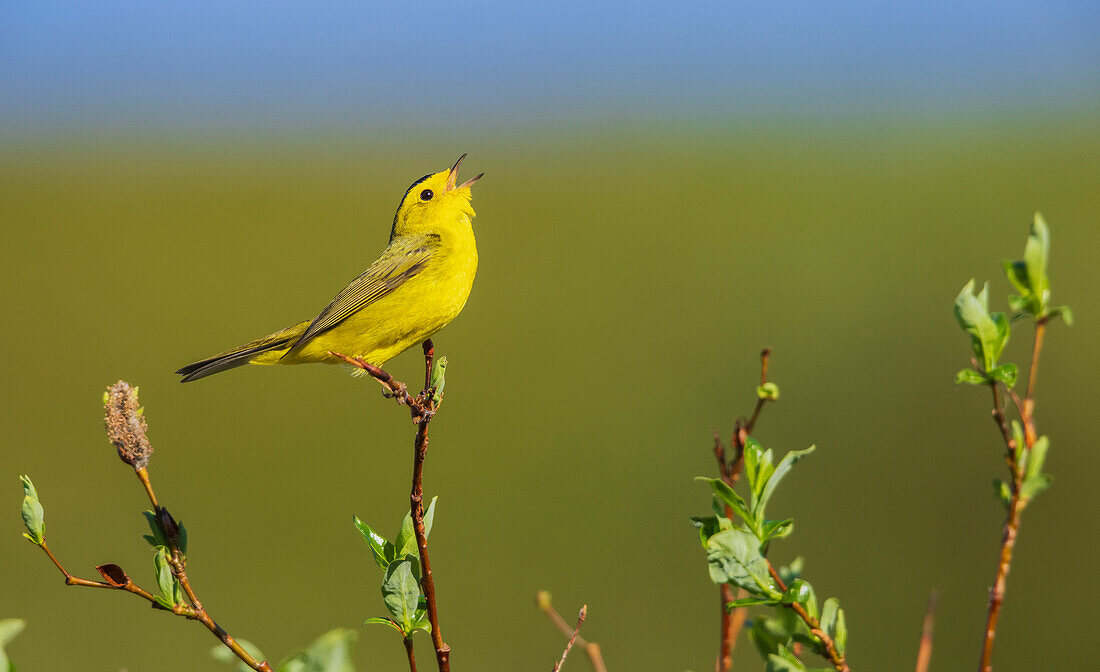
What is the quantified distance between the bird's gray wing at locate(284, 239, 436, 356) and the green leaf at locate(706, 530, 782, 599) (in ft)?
10.0

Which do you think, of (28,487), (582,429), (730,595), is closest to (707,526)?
(730,595)

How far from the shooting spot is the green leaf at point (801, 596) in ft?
5.91

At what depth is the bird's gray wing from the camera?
456 centimetres

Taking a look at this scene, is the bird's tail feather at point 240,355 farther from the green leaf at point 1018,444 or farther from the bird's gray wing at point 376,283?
the green leaf at point 1018,444

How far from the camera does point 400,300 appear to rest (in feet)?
14.8

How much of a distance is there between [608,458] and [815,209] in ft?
28.4

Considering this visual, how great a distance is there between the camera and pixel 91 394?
1590cm

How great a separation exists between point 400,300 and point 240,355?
0.75 metres

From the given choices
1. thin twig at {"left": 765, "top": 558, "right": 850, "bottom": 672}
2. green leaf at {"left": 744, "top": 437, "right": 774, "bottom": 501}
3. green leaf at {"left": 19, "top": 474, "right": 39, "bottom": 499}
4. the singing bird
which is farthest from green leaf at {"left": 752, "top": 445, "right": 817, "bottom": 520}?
the singing bird

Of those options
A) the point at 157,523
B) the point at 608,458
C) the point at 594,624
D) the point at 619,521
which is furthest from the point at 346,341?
the point at 608,458

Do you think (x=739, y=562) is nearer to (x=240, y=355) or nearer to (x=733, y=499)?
(x=733, y=499)

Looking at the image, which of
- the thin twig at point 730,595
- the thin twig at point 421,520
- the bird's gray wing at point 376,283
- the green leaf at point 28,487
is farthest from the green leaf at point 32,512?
the bird's gray wing at point 376,283

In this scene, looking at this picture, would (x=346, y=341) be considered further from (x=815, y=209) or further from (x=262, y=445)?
(x=815, y=209)

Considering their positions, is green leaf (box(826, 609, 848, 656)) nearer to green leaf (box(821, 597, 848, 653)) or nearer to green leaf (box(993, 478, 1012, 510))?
green leaf (box(821, 597, 848, 653))
